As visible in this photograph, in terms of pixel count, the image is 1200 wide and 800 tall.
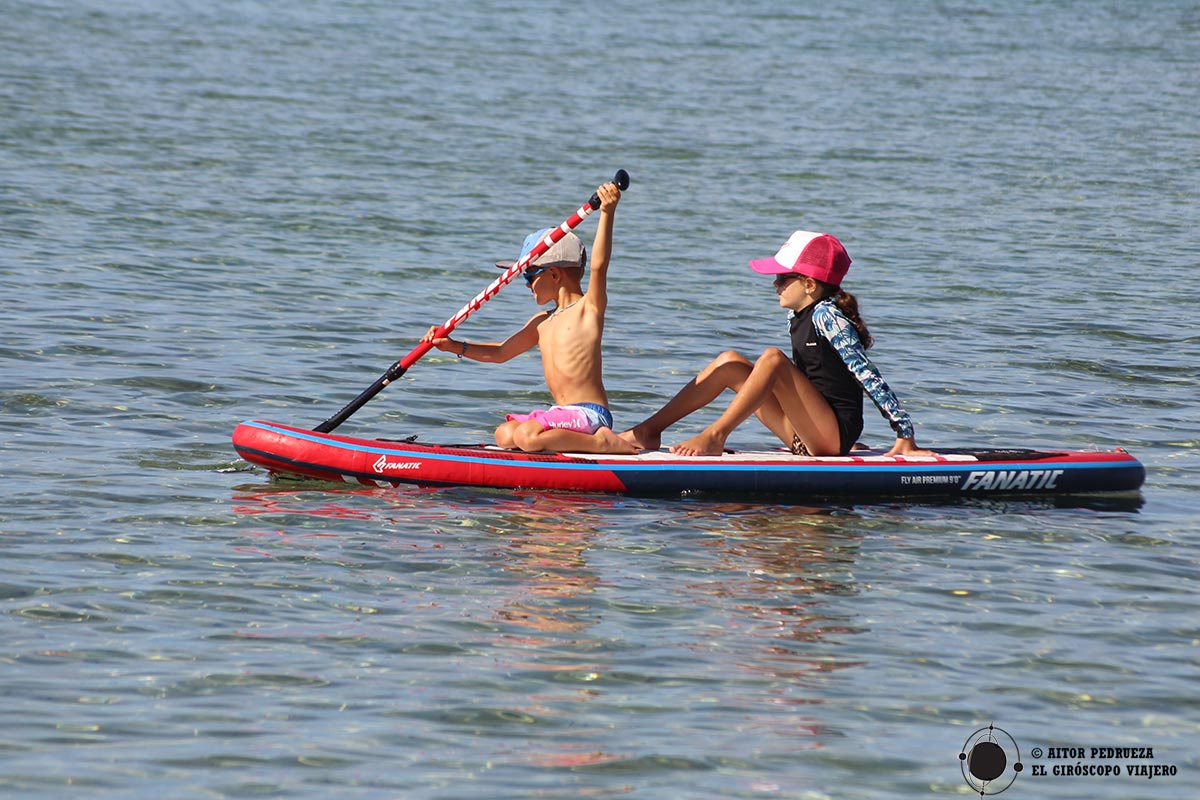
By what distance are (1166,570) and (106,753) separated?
4.56 m

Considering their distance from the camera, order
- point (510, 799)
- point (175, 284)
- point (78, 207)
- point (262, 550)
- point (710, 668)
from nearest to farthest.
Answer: point (510, 799)
point (710, 668)
point (262, 550)
point (175, 284)
point (78, 207)

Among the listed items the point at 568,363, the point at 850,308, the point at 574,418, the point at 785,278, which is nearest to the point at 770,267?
the point at 785,278

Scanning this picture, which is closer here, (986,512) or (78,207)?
(986,512)

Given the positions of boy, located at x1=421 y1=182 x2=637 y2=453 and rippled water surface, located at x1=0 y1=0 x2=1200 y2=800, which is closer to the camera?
rippled water surface, located at x1=0 y1=0 x2=1200 y2=800

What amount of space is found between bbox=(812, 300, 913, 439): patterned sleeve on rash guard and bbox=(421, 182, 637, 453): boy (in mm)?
1090

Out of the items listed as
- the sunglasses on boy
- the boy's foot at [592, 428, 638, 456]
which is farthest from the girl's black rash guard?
the sunglasses on boy

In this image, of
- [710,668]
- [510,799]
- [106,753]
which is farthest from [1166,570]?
[106,753]

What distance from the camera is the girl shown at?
8328 mm

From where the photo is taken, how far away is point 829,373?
8500 millimetres

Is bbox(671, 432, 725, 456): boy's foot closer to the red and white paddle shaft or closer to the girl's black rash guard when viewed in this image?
the girl's black rash guard

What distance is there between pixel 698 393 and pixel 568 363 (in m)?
0.66

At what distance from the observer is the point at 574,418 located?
8430mm

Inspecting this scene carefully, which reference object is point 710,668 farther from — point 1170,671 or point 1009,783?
point 1170,671

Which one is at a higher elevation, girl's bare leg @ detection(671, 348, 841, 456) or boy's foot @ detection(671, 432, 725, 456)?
girl's bare leg @ detection(671, 348, 841, 456)
